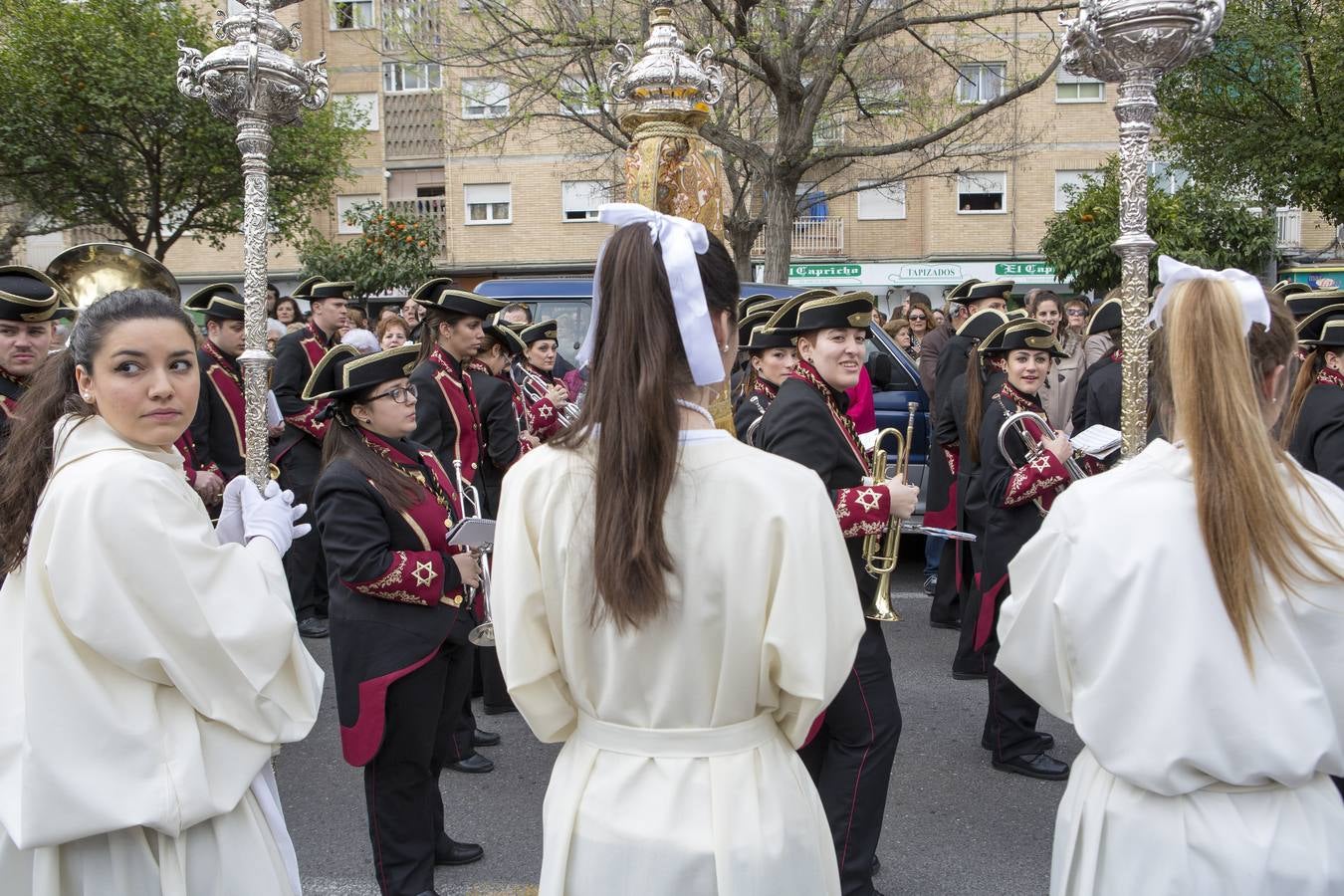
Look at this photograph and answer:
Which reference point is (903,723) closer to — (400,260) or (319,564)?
(319,564)

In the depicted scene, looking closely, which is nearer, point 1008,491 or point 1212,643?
point 1212,643

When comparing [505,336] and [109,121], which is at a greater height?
[109,121]

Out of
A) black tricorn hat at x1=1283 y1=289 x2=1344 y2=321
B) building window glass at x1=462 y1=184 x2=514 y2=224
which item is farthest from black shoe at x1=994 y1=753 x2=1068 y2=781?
building window glass at x1=462 y1=184 x2=514 y2=224

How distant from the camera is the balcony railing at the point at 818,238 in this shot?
100 ft

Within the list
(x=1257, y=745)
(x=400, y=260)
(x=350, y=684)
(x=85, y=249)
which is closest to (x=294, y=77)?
(x=85, y=249)

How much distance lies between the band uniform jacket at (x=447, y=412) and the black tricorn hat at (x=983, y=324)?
2.99 meters

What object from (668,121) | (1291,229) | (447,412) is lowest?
(447,412)

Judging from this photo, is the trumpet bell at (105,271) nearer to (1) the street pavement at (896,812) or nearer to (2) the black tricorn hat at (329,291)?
(1) the street pavement at (896,812)

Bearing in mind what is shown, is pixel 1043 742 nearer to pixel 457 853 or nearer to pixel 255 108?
pixel 457 853

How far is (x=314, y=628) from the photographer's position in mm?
7180

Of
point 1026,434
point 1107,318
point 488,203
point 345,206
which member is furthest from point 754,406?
point 345,206

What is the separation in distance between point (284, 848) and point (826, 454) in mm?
1872

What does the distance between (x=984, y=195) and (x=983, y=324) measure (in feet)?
79.7

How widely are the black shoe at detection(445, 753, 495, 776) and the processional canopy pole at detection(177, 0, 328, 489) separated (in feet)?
4.94
